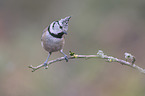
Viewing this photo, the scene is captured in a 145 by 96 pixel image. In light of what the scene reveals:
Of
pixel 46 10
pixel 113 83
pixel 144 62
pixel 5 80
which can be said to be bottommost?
pixel 5 80

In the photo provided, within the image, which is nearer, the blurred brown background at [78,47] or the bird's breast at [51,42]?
the bird's breast at [51,42]

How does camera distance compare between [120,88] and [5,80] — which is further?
[5,80]

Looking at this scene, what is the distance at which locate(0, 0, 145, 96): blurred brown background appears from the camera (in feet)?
24.0

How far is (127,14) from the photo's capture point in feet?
28.6

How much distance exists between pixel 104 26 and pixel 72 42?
1.41 m

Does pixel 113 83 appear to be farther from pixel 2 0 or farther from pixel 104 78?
pixel 2 0

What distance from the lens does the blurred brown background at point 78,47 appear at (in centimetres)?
731

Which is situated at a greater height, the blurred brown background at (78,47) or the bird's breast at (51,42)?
the blurred brown background at (78,47)

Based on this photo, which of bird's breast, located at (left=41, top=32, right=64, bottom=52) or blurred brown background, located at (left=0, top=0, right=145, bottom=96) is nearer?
bird's breast, located at (left=41, top=32, right=64, bottom=52)

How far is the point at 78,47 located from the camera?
8.69 metres

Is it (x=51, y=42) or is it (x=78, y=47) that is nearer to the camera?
(x=51, y=42)

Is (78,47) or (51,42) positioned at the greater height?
(78,47)

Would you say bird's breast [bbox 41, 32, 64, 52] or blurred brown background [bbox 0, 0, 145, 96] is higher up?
blurred brown background [bbox 0, 0, 145, 96]

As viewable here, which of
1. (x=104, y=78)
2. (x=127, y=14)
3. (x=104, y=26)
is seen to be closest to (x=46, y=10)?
(x=104, y=26)
